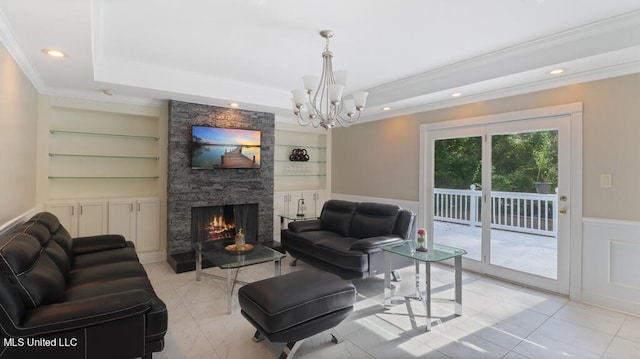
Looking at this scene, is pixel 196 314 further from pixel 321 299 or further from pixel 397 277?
pixel 397 277

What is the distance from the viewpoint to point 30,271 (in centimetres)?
184

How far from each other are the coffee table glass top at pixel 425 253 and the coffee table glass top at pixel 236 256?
1.22 m

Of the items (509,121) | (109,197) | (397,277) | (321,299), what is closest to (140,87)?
(109,197)

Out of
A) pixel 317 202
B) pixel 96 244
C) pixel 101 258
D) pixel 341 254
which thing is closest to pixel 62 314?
A: pixel 101 258

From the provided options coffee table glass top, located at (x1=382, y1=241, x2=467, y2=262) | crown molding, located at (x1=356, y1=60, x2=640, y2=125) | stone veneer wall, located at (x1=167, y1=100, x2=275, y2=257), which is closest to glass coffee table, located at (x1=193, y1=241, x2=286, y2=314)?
stone veneer wall, located at (x1=167, y1=100, x2=275, y2=257)

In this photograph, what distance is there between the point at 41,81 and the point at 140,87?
41.2 inches

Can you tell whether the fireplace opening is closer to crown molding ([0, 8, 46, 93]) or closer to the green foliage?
crown molding ([0, 8, 46, 93])

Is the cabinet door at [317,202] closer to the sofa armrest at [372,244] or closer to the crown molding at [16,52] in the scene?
the sofa armrest at [372,244]

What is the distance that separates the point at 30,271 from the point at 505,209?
4.67 m

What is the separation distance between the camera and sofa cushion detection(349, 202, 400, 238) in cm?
400

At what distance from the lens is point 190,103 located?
4602 millimetres

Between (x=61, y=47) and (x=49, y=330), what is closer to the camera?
(x=49, y=330)

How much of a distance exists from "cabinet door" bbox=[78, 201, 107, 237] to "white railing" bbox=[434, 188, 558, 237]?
4801 mm

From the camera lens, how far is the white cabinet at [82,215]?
4.00 meters
